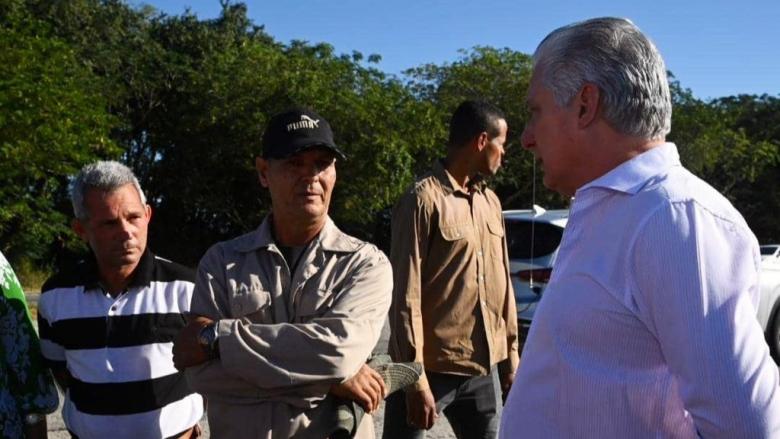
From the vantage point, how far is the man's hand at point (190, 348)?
251cm

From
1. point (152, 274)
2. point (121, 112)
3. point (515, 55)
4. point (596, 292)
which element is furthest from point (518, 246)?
point (515, 55)

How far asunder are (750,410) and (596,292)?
0.33 meters

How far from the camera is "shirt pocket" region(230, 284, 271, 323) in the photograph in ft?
8.63

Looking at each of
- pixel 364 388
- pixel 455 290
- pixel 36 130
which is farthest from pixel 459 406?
pixel 36 130

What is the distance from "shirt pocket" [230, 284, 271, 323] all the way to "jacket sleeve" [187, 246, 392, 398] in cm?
5

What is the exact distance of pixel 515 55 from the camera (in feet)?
98.7

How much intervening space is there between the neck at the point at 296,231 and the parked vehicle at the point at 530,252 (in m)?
6.14

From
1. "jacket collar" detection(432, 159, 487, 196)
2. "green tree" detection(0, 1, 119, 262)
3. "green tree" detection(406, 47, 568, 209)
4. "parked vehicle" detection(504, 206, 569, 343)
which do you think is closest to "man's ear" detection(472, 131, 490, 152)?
"jacket collar" detection(432, 159, 487, 196)

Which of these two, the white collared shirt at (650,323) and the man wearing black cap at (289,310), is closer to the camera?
the white collared shirt at (650,323)

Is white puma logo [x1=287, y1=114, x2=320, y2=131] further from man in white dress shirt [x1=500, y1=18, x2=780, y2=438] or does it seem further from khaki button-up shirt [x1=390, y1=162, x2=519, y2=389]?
khaki button-up shirt [x1=390, y1=162, x2=519, y2=389]

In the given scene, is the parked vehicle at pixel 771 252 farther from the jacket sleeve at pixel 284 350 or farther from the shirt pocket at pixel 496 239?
the jacket sleeve at pixel 284 350

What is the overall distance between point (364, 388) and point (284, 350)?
274mm

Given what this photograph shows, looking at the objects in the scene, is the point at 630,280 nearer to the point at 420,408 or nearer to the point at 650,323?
the point at 650,323

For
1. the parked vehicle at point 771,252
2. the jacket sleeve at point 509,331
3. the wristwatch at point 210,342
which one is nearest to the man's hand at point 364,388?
the wristwatch at point 210,342
